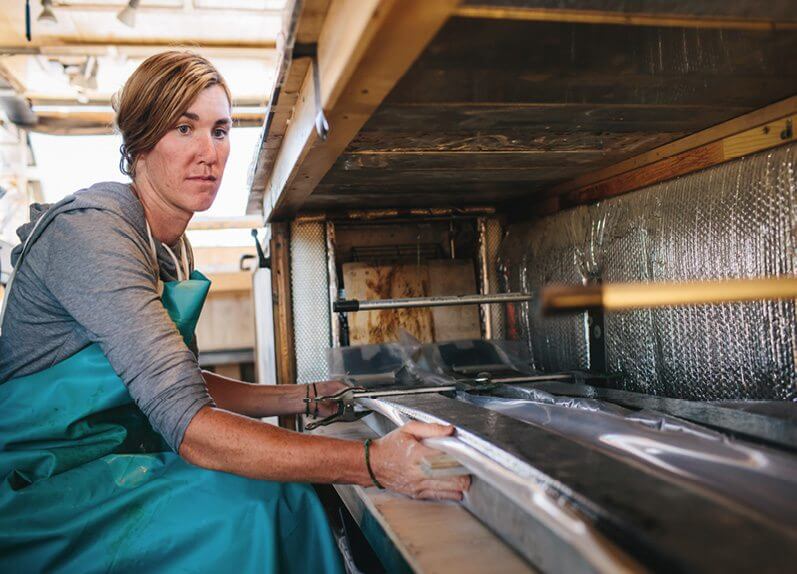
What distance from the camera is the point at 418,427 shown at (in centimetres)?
115

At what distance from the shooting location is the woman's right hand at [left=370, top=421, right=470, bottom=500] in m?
1.11

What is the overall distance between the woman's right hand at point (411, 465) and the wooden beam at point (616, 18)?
0.65 m

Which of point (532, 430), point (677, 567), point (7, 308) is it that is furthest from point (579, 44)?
point (7, 308)

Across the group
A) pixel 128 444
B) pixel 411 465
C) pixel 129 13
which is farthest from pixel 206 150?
pixel 129 13

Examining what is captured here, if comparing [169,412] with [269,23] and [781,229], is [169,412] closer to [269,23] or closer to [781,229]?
[781,229]

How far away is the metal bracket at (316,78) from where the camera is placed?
1.09 meters

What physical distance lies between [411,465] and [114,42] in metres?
4.09

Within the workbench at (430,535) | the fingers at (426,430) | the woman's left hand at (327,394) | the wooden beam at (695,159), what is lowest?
the workbench at (430,535)

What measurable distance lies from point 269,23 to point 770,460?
393 cm

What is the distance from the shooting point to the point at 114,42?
13.9 feet

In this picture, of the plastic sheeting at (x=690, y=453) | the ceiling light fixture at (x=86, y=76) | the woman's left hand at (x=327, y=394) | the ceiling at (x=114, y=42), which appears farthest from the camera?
the ceiling light fixture at (x=86, y=76)

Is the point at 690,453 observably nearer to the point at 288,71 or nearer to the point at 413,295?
the point at 288,71

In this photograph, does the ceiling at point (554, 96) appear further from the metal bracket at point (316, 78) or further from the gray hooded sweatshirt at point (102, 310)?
the gray hooded sweatshirt at point (102, 310)

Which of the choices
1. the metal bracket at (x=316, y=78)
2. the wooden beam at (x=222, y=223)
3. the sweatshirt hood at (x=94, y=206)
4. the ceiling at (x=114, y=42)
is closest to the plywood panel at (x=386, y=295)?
the sweatshirt hood at (x=94, y=206)
